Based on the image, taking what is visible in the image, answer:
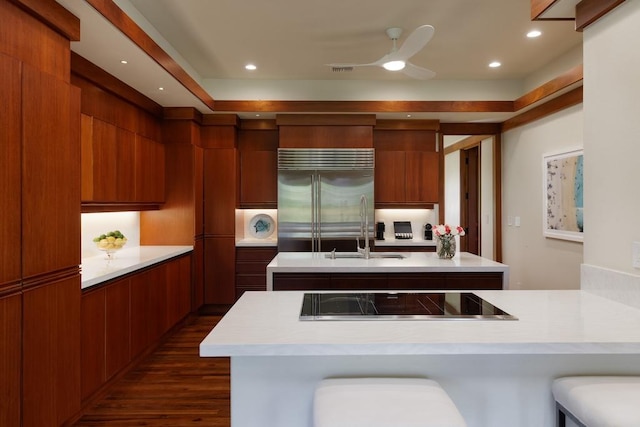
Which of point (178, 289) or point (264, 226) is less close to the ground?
point (264, 226)

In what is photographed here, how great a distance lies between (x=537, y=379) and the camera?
162 centimetres

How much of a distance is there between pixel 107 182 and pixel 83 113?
1.98 ft

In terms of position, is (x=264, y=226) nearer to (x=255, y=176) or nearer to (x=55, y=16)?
(x=255, y=176)

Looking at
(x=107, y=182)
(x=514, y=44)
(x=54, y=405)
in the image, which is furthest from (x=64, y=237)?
(x=514, y=44)

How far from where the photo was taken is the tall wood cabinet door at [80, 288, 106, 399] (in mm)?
2527

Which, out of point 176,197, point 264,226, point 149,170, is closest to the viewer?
point 149,170

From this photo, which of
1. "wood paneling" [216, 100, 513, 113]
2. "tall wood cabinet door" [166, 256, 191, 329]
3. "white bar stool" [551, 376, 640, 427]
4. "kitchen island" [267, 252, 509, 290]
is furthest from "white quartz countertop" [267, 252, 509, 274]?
"wood paneling" [216, 100, 513, 113]

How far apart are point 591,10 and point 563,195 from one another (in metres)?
2.50

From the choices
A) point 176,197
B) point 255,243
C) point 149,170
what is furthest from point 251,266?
point 149,170

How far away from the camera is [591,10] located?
2.02 m

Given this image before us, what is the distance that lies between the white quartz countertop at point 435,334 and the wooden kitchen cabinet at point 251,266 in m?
3.37

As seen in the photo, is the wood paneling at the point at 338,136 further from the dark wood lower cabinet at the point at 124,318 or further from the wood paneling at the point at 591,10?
the wood paneling at the point at 591,10

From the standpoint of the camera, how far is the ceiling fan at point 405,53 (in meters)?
2.72

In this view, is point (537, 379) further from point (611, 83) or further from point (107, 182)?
point (107, 182)
